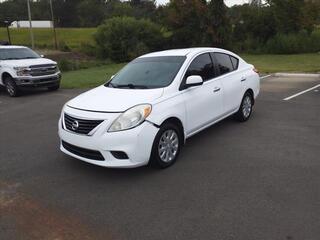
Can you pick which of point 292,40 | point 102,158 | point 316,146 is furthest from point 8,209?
point 292,40

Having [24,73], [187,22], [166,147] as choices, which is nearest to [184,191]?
[166,147]

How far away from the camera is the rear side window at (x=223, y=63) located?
22.7ft

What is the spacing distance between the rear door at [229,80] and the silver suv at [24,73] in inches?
314

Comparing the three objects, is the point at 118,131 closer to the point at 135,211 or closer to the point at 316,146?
the point at 135,211

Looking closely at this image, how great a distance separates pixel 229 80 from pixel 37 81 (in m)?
8.26

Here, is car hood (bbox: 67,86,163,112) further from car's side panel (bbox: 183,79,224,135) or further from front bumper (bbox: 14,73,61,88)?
front bumper (bbox: 14,73,61,88)

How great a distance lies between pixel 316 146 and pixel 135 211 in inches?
132

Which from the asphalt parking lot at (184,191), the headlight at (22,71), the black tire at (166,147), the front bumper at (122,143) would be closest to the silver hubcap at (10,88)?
the headlight at (22,71)

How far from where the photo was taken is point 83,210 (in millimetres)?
4363

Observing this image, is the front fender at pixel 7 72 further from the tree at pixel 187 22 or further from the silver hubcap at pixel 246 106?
the tree at pixel 187 22

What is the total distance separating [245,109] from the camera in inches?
306

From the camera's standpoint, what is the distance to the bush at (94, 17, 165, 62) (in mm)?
27688

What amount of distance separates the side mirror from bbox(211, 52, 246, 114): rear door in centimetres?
100

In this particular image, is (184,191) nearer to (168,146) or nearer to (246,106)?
(168,146)
